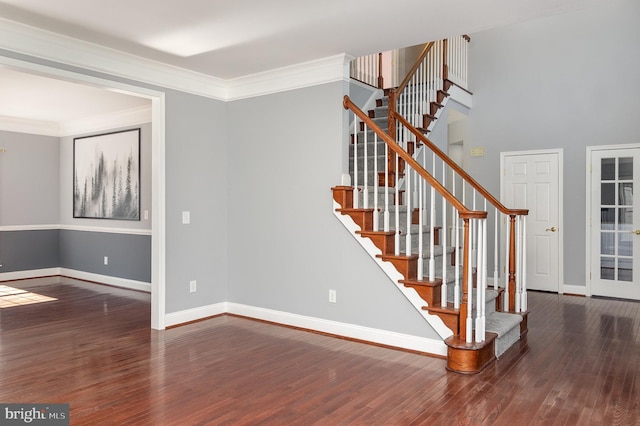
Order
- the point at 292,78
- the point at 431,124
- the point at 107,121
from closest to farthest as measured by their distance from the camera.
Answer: the point at 292,78, the point at 431,124, the point at 107,121

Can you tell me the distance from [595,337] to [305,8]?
151 inches

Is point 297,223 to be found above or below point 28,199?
below

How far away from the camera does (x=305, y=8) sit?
10.5ft

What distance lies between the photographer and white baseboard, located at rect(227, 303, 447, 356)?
3773 millimetres

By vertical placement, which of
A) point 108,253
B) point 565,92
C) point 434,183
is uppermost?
point 565,92

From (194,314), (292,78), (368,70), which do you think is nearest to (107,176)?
(194,314)

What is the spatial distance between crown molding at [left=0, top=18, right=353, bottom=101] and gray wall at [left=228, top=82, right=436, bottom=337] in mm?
106

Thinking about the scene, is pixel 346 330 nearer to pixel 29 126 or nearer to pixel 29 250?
pixel 29 250

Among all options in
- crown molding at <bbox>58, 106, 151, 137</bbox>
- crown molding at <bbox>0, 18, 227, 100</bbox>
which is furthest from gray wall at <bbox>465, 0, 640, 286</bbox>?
crown molding at <bbox>58, 106, 151, 137</bbox>

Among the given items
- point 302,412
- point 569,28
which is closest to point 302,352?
point 302,412

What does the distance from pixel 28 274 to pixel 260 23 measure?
6.23 m

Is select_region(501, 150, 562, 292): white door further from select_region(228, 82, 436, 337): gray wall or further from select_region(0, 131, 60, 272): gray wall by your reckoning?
select_region(0, 131, 60, 272): gray wall

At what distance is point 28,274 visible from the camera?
7.42 m

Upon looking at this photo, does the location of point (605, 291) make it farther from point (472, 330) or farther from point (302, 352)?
point (302, 352)
